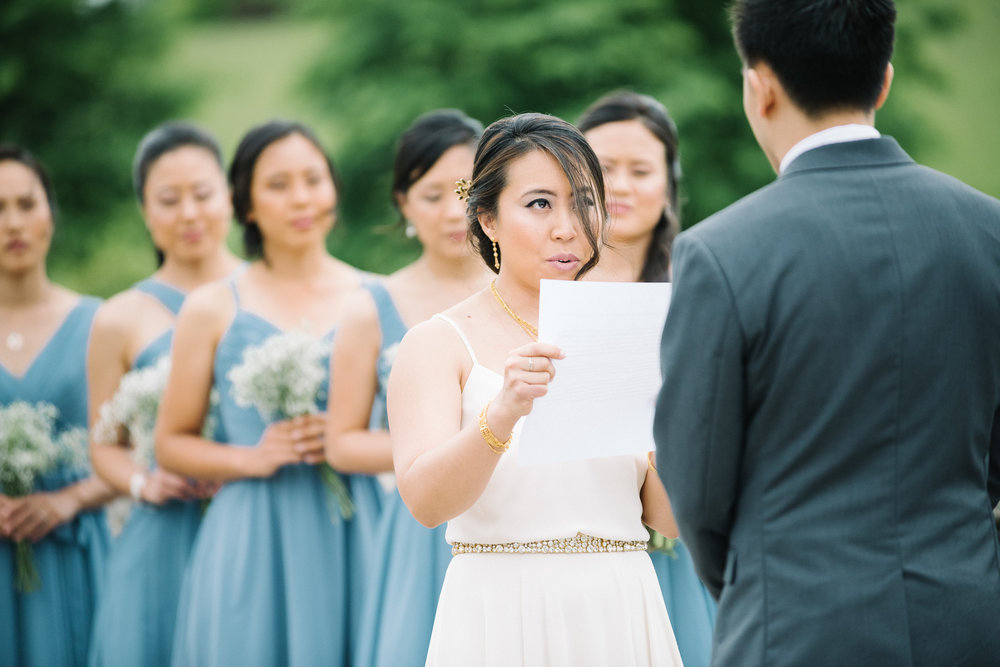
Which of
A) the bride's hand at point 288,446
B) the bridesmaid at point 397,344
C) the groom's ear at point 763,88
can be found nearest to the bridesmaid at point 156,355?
the bride's hand at point 288,446

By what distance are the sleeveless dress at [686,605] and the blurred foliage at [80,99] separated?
33.8 ft

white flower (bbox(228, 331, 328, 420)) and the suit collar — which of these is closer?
the suit collar

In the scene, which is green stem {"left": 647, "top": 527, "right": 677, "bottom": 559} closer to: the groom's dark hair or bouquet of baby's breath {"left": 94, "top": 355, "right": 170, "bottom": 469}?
the groom's dark hair

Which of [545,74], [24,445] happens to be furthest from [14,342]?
[545,74]

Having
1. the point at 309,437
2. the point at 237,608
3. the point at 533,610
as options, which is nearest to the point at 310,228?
the point at 309,437

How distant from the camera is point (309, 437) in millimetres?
4832

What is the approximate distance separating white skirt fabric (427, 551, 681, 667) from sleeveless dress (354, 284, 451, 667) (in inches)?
47.3

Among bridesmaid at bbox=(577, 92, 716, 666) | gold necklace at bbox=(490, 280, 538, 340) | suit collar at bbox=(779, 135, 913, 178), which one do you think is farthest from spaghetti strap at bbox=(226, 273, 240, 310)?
suit collar at bbox=(779, 135, 913, 178)

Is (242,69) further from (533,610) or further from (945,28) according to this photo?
(533,610)

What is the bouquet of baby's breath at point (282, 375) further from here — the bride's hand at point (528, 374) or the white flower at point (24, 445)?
the bride's hand at point (528, 374)

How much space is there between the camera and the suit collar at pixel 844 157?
2246 millimetres

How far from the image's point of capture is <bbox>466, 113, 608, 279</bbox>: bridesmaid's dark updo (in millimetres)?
2961

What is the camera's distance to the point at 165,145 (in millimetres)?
5832

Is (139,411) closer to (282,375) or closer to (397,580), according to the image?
(282,375)
